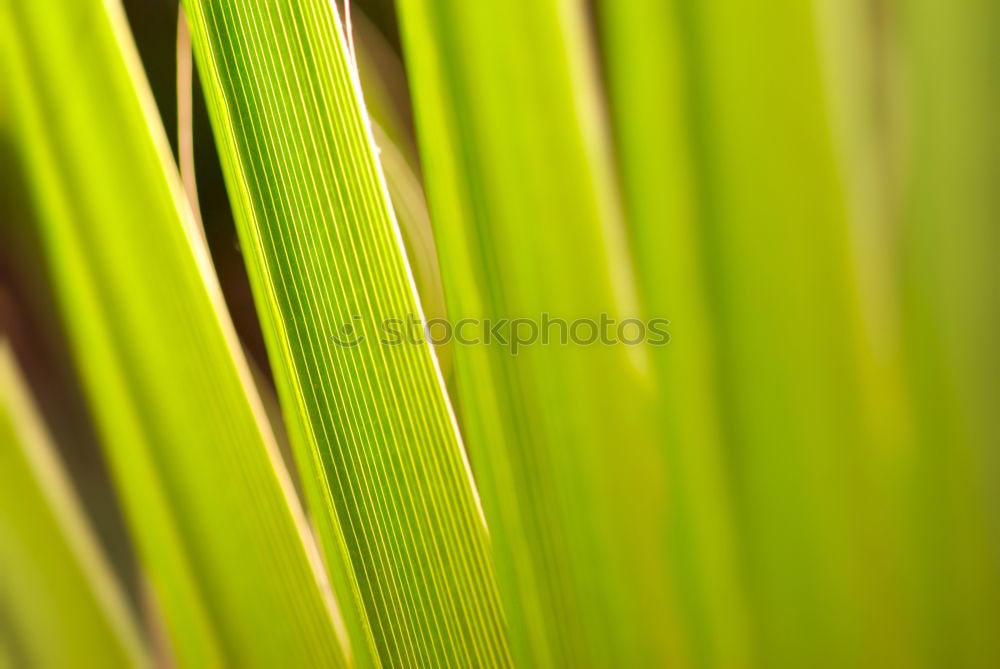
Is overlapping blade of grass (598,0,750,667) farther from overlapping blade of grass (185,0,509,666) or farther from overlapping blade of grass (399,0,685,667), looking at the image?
overlapping blade of grass (185,0,509,666)

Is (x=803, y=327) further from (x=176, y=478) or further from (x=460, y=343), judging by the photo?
(x=176, y=478)

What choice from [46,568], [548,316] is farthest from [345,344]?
[46,568]

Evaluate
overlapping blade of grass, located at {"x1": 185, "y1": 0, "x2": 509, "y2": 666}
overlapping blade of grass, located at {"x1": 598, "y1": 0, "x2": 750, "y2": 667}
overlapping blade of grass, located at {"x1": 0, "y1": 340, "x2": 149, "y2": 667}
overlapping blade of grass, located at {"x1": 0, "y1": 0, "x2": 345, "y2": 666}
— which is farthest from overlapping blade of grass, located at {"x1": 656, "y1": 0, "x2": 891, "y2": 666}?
overlapping blade of grass, located at {"x1": 0, "y1": 340, "x2": 149, "y2": 667}

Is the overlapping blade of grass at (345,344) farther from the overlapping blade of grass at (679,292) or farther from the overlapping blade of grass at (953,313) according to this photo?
the overlapping blade of grass at (953,313)

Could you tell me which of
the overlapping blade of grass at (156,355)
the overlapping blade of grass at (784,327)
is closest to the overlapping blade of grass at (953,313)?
the overlapping blade of grass at (784,327)

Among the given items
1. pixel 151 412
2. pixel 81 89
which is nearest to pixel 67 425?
pixel 151 412

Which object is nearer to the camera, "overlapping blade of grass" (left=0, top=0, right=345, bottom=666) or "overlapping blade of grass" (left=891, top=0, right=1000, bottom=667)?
"overlapping blade of grass" (left=891, top=0, right=1000, bottom=667)

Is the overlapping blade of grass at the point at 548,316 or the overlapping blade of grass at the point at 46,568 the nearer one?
the overlapping blade of grass at the point at 548,316
